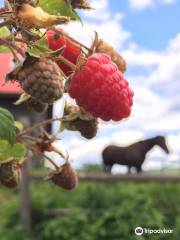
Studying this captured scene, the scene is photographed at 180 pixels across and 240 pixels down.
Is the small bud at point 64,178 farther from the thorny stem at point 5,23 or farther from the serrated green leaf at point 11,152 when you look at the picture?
the thorny stem at point 5,23

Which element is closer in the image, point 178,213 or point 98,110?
point 98,110

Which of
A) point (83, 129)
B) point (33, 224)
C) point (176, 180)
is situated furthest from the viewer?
point (33, 224)

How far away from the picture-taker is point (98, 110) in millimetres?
1033

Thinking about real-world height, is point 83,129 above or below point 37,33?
below

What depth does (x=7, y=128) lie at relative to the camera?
113 centimetres

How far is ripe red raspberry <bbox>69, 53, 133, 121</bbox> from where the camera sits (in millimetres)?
1036

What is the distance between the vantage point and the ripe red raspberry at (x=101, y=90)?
3.40 ft

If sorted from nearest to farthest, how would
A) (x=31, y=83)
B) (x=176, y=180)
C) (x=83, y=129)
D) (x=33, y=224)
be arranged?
(x=31, y=83), (x=83, y=129), (x=176, y=180), (x=33, y=224)

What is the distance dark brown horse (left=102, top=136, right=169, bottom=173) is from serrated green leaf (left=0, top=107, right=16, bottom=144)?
856cm

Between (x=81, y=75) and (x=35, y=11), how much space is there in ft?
0.43

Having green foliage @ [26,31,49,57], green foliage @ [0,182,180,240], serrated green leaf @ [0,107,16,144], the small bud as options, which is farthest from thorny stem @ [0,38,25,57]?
green foliage @ [0,182,180,240]

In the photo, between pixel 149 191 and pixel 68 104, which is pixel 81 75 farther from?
pixel 149 191

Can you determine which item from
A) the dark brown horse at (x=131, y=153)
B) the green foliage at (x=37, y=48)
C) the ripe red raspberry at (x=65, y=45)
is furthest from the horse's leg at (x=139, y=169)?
the green foliage at (x=37, y=48)

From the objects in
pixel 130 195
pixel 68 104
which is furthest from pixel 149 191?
pixel 68 104
